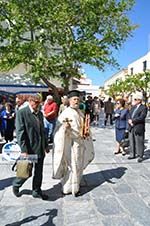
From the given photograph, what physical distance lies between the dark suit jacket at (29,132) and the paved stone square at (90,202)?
843mm

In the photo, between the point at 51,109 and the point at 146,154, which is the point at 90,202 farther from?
the point at 51,109

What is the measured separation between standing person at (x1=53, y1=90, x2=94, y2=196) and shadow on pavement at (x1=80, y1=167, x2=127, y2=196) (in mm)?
359

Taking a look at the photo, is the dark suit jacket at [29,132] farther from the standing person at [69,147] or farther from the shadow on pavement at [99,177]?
the shadow on pavement at [99,177]

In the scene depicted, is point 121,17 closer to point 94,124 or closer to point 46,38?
point 46,38

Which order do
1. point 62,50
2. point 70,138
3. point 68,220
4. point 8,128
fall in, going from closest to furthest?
point 68,220 → point 70,138 → point 8,128 → point 62,50

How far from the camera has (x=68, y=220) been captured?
4.60 meters

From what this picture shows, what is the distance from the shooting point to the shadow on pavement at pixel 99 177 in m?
Answer: 6.18

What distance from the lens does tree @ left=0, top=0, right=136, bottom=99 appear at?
16.5m

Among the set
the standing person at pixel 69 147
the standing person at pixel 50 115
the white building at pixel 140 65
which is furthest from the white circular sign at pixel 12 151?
the white building at pixel 140 65

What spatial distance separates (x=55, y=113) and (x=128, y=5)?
9961mm

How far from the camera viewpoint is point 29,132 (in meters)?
5.23

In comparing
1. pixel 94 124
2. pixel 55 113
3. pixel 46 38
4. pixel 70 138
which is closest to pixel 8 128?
pixel 55 113

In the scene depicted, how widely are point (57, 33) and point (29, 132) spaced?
12.3m

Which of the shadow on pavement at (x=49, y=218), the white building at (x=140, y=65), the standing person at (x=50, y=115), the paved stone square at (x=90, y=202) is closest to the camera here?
the shadow on pavement at (x=49, y=218)
